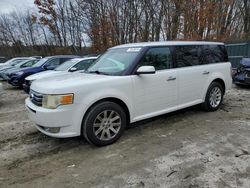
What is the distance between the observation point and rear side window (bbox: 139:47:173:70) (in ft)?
13.8

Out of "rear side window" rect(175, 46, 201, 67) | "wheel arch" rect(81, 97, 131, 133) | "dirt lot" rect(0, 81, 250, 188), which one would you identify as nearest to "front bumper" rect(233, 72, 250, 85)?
"dirt lot" rect(0, 81, 250, 188)

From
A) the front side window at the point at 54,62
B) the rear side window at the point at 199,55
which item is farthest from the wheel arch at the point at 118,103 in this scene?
the front side window at the point at 54,62

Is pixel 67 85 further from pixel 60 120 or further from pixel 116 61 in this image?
pixel 116 61

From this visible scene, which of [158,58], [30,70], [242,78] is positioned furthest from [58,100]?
[30,70]

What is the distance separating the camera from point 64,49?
29.3 m

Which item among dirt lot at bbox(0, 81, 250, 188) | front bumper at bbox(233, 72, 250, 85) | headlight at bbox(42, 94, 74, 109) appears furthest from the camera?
front bumper at bbox(233, 72, 250, 85)

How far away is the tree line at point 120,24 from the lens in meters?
17.8

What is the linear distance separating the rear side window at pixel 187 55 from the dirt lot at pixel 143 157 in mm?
1298

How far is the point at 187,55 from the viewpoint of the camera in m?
4.89

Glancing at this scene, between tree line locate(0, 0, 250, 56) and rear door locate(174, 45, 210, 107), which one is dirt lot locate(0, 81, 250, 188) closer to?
rear door locate(174, 45, 210, 107)

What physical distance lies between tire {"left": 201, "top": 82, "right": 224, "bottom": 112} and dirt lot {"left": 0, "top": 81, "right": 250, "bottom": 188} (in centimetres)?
47

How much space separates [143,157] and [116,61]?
6.56ft

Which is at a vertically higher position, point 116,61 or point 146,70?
point 116,61

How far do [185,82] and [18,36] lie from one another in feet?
112
